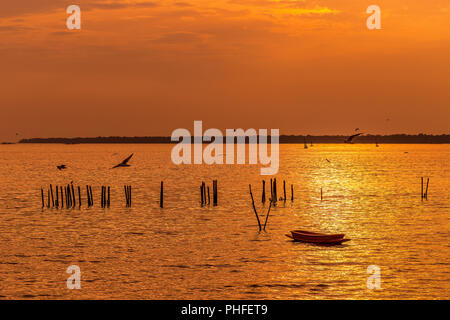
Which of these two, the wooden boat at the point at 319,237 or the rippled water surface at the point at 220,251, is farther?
the wooden boat at the point at 319,237

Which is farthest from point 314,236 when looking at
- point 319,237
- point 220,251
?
point 220,251

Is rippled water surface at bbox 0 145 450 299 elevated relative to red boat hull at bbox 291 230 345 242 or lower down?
lower down

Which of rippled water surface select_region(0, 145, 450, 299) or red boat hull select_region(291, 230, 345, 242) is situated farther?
red boat hull select_region(291, 230, 345, 242)

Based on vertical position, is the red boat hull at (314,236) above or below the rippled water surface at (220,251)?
above

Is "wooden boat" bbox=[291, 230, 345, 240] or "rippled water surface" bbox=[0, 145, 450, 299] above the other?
"wooden boat" bbox=[291, 230, 345, 240]

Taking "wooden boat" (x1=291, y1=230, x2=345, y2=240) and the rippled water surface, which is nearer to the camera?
the rippled water surface

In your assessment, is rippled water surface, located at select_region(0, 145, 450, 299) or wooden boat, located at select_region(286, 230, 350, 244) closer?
rippled water surface, located at select_region(0, 145, 450, 299)

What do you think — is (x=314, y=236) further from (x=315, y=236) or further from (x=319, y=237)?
(x=319, y=237)

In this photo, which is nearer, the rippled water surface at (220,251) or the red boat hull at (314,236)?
the rippled water surface at (220,251)

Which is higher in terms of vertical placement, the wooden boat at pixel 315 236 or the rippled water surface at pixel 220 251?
the wooden boat at pixel 315 236

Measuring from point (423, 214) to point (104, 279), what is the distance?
39.4 meters
